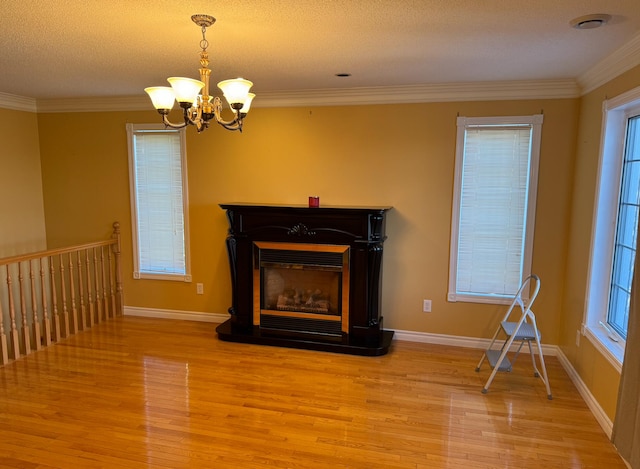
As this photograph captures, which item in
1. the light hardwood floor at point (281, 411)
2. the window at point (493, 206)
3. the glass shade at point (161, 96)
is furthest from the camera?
the window at point (493, 206)

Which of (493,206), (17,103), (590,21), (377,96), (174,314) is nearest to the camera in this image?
(590,21)

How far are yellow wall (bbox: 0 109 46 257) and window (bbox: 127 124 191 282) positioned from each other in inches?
47.8

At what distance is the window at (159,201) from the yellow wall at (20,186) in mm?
1213

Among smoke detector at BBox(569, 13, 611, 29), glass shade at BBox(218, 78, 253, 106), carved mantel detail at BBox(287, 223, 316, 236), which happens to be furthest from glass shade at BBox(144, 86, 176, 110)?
smoke detector at BBox(569, 13, 611, 29)

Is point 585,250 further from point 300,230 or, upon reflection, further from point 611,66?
point 300,230

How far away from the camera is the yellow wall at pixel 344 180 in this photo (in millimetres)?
3951

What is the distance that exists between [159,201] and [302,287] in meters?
1.90

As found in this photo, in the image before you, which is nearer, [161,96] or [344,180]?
[161,96]

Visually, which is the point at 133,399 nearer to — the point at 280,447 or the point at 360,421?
the point at 280,447

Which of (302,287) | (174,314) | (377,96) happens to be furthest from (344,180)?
(174,314)

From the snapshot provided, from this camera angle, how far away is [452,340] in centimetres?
428

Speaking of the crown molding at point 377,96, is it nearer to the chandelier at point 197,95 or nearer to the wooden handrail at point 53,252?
the wooden handrail at point 53,252

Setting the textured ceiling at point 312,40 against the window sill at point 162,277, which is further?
the window sill at point 162,277

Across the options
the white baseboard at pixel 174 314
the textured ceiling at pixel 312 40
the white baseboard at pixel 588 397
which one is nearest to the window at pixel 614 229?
the white baseboard at pixel 588 397
